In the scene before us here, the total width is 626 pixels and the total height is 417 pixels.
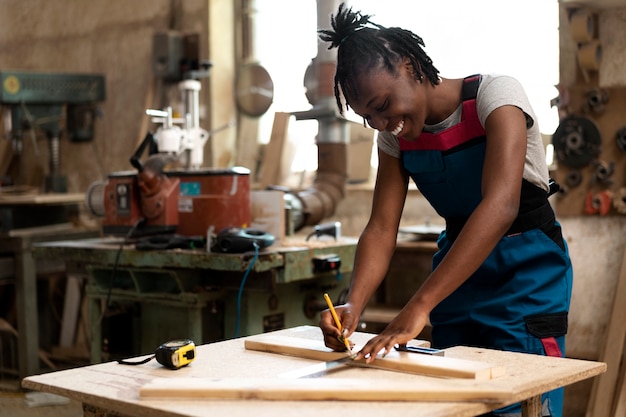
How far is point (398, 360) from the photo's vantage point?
1559mm

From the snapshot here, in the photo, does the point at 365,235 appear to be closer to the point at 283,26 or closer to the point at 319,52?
the point at 319,52

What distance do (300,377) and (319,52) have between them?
292cm

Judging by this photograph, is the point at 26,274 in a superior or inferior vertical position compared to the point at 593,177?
inferior

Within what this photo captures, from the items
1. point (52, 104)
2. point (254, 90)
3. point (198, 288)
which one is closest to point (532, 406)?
point (198, 288)

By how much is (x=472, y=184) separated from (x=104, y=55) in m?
4.13

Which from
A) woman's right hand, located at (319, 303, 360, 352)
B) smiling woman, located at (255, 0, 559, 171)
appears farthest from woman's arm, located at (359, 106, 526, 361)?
smiling woman, located at (255, 0, 559, 171)

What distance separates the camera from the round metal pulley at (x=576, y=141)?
10.7 feet

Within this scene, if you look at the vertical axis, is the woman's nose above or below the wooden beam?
→ above

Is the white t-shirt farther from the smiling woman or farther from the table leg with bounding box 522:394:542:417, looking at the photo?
the smiling woman

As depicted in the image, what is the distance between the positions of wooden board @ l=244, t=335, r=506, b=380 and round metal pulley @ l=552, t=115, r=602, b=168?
73.5 inches

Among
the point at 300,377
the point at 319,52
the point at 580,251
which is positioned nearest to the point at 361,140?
the point at 319,52

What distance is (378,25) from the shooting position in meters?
1.84

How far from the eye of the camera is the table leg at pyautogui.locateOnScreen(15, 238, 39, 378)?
444cm

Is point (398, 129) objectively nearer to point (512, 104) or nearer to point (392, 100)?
point (392, 100)
